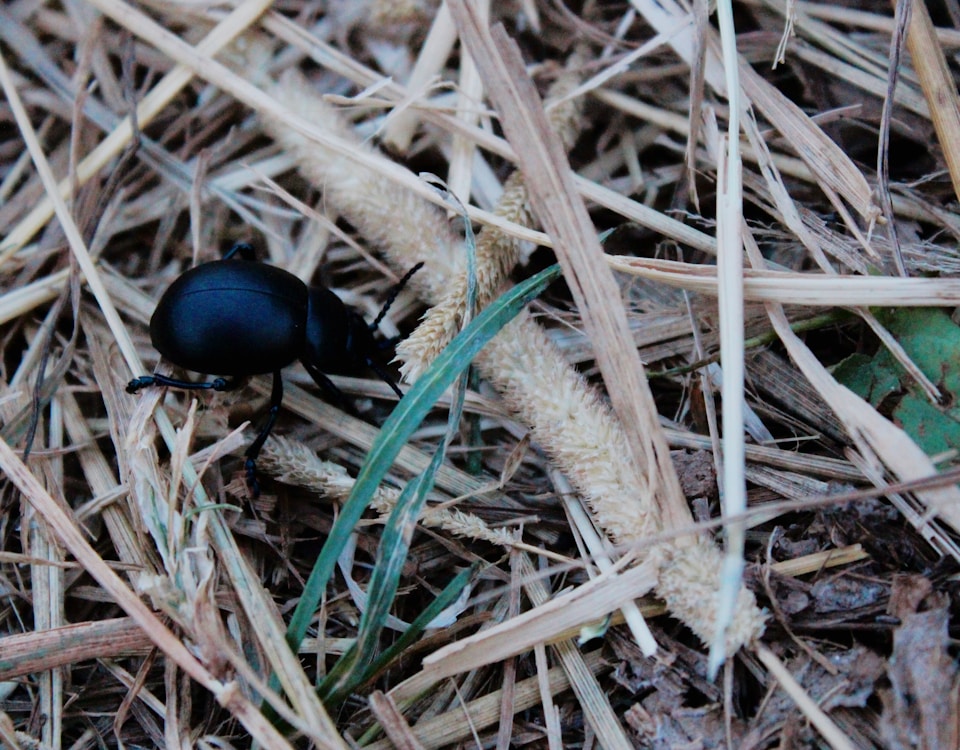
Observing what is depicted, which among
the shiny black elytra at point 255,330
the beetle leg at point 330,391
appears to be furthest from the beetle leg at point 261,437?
the beetle leg at point 330,391

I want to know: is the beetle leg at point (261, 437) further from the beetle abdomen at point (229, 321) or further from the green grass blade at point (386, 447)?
the green grass blade at point (386, 447)

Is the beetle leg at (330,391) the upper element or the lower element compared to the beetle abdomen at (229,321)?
lower

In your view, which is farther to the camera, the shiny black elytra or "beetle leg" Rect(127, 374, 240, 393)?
the shiny black elytra

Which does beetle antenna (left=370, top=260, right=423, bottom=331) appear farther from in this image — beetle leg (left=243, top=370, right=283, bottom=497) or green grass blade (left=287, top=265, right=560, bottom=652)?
green grass blade (left=287, top=265, right=560, bottom=652)

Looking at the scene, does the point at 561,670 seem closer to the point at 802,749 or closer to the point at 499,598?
the point at 499,598

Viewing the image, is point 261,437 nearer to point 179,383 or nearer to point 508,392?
point 179,383

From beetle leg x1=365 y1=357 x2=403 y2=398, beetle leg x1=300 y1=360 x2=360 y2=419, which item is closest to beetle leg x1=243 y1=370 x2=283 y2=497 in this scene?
beetle leg x1=300 y1=360 x2=360 y2=419
